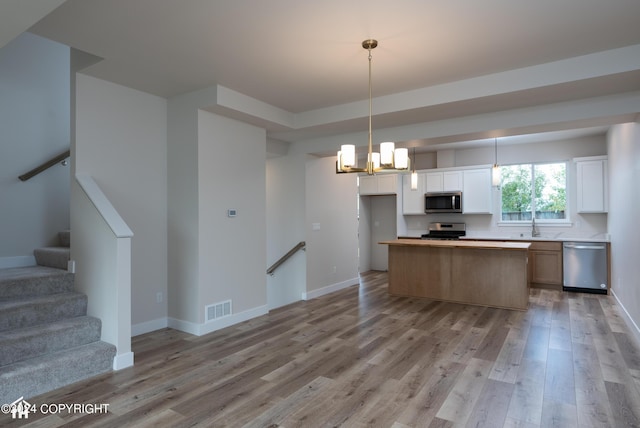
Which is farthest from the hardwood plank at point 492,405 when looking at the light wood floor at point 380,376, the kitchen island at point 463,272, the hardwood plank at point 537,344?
the kitchen island at point 463,272

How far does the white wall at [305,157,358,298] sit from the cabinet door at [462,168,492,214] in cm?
234

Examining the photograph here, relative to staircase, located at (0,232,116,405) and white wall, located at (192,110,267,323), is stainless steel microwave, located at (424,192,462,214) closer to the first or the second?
white wall, located at (192,110,267,323)

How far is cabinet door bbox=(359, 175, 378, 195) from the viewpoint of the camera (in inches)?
332

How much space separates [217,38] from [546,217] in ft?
22.4

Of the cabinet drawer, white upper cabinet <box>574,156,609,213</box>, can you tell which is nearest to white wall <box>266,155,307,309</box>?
the cabinet drawer

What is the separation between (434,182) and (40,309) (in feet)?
22.7

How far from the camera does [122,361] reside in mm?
3188

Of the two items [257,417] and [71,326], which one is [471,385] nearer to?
[257,417]

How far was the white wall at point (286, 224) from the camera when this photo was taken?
5.94 m

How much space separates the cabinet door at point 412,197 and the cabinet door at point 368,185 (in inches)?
25.2

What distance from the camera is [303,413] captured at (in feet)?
8.04

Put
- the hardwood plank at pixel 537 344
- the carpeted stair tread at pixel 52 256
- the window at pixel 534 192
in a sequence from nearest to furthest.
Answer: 1. the hardwood plank at pixel 537 344
2. the carpeted stair tread at pixel 52 256
3. the window at pixel 534 192

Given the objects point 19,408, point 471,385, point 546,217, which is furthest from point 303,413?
point 546,217

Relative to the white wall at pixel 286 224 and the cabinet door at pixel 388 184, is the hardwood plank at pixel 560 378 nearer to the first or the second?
the white wall at pixel 286 224
